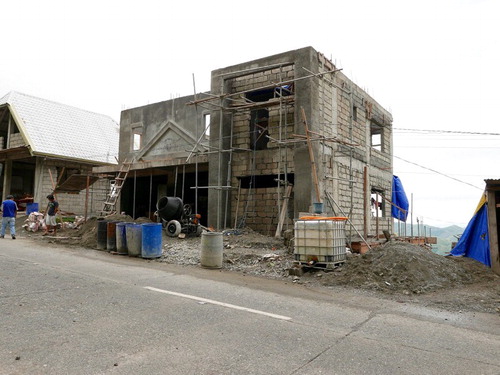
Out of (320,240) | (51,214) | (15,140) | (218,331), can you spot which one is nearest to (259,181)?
(320,240)

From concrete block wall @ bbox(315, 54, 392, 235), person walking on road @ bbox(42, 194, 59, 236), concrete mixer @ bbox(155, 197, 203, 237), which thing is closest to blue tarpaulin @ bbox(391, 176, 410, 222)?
concrete block wall @ bbox(315, 54, 392, 235)

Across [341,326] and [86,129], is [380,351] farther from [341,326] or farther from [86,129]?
[86,129]

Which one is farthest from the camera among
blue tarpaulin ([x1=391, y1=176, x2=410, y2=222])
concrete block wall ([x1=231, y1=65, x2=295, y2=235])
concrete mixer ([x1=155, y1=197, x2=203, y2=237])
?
blue tarpaulin ([x1=391, y1=176, x2=410, y2=222])

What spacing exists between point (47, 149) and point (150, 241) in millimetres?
16332

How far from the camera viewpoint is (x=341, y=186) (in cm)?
1583

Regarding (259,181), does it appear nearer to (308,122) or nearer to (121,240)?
(308,122)

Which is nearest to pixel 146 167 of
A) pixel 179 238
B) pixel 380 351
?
pixel 179 238

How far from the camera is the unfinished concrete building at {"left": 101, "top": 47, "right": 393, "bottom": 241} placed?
14195 mm

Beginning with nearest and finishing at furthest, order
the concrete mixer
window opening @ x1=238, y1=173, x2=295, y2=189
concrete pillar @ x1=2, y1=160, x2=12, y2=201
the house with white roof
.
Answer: the concrete mixer < window opening @ x1=238, y1=173, x2=295, y2=189 < the house with white roof < concrete pillar @ x1=2, y1=160, x2=12, y2=201

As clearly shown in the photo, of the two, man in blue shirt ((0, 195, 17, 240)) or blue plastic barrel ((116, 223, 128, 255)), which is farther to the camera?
man in blue shirt ((0, 195, 17, 240))

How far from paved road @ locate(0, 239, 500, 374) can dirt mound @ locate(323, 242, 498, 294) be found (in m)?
1.10

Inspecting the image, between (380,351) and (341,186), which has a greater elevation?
(341,186)

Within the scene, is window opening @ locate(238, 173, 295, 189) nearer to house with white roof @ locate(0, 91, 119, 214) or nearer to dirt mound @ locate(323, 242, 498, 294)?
dirt mound @ locate(323, 242, 498, 294)

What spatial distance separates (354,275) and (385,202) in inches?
551
